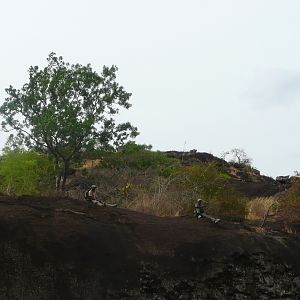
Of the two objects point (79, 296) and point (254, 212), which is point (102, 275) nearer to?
point (79, 296)

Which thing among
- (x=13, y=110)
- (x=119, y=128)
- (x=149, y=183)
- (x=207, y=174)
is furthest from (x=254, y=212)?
(x=13, y=110)

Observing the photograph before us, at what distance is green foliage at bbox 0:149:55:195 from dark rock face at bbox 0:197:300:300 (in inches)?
405

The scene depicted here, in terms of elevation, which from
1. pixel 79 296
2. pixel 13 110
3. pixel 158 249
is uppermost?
pixel 13 110

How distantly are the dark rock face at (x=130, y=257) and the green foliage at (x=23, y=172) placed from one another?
10.3 m

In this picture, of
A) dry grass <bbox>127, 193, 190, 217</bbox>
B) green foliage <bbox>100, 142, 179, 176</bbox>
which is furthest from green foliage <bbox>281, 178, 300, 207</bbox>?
green foliage <bbox>100, 142, 179, 176</bbox>

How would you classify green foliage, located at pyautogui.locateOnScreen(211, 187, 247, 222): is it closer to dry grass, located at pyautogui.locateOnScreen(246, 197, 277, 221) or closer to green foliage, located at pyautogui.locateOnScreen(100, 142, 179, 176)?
dry grass, located at pyautogui.locateOnScreen(246, 197, 277, 221)

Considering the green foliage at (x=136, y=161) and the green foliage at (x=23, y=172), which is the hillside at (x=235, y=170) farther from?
the green foliage at (x=23, y=172)

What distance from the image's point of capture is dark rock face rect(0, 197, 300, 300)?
24.6 feet

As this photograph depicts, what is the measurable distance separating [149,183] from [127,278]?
10.5 metres

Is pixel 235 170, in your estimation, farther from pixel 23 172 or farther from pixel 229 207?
pixel 229 207

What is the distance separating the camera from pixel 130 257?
317 inches

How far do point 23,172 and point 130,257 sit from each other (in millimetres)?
13406

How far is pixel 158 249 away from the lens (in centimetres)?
840

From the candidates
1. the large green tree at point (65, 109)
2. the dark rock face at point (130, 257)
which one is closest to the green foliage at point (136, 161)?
the large green tree at point (65, 109)
